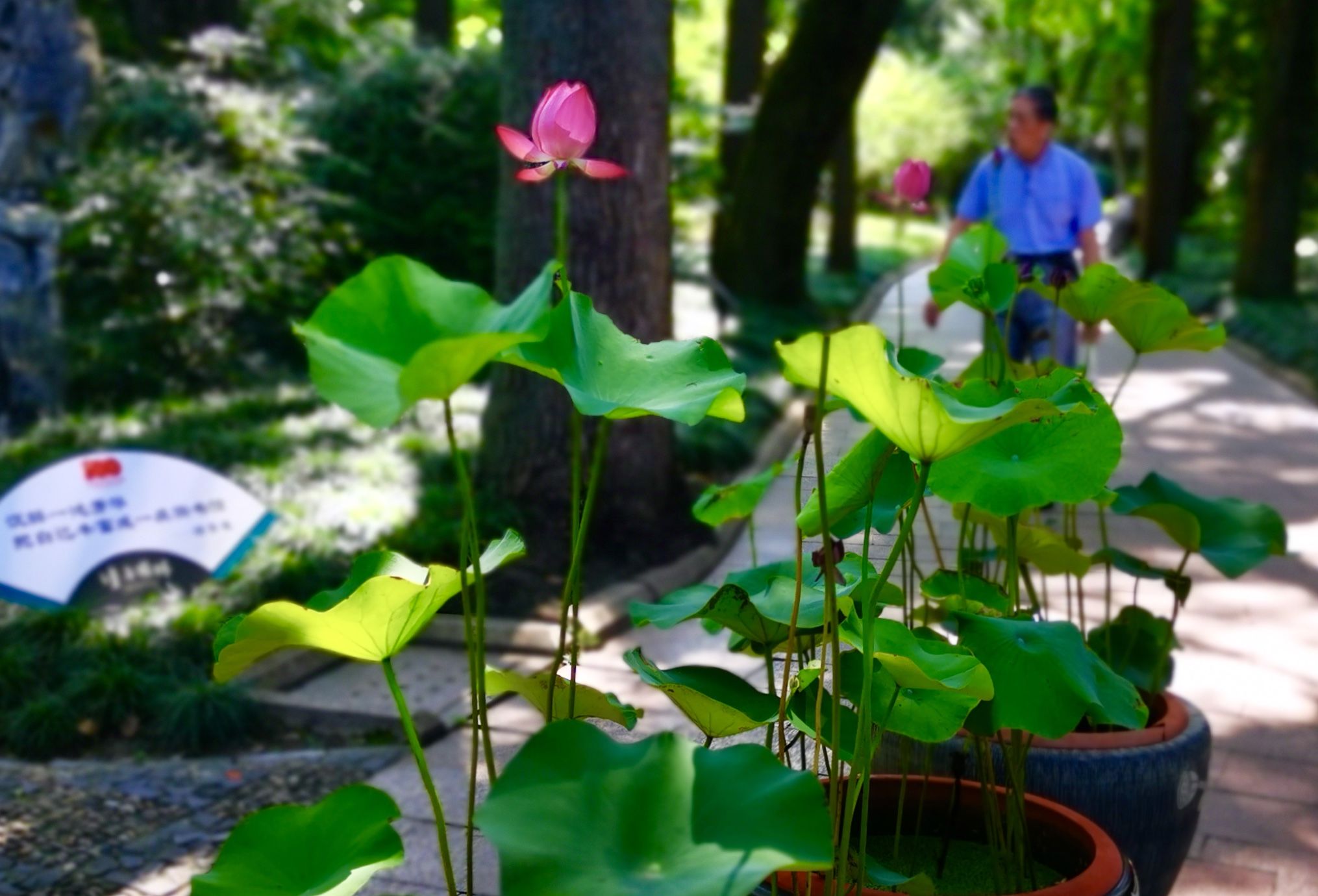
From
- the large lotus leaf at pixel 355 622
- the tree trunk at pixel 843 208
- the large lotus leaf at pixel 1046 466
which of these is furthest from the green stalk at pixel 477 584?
the tree trunk at pixel 843 208

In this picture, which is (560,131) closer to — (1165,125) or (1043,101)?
(1043,101)

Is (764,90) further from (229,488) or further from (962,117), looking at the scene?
(962,117)

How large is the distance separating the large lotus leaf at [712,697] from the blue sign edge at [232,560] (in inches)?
141

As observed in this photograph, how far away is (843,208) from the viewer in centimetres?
2162

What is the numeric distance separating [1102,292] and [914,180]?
0.42m

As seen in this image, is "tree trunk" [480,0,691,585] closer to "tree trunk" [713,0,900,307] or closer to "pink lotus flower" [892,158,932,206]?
"pink lotus flower" [892,158,932,206]

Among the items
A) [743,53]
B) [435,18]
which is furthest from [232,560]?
[435,18]

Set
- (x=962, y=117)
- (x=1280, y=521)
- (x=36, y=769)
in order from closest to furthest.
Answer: (x=1280, y=521)
(x=36, y=769)
(x=962, y=117)

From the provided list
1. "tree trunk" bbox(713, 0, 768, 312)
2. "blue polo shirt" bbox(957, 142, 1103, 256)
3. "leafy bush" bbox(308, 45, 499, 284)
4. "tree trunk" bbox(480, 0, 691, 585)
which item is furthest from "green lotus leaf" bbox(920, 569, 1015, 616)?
"tree trunk" bbox(713, 0, 768, 312)

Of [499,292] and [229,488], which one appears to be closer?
[229,488]

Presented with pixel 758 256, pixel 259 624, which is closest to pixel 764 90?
pixel 758 256

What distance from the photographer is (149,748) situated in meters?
4.51

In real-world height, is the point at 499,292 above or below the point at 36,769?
above

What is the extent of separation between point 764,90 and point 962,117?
38002 millimetres
